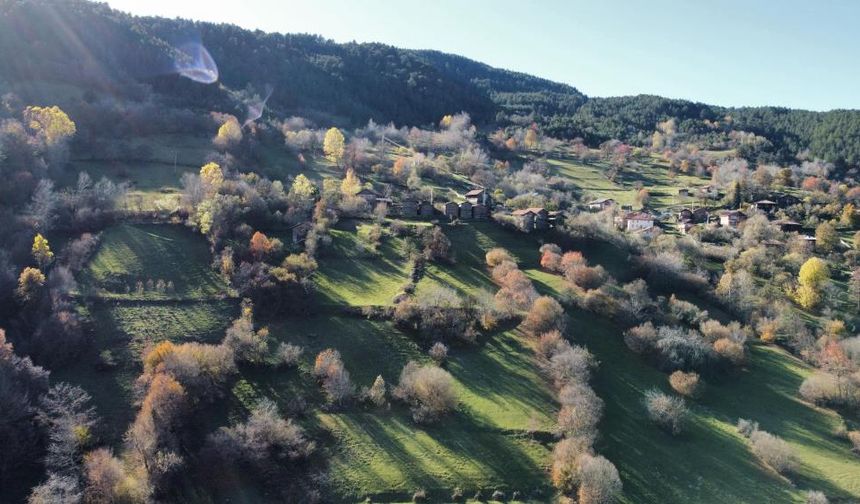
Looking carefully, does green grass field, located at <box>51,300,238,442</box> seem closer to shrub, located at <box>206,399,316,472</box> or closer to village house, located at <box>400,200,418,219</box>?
shrub, located at <box>206,399,316,472</box>


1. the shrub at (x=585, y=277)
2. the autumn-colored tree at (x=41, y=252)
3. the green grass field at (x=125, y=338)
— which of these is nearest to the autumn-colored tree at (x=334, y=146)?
the shrub at (x=585, y=277)

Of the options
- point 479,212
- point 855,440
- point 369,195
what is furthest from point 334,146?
point 855,440

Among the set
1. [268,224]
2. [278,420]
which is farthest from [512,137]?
[278,420]

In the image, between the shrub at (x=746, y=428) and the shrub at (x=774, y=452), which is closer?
the shrub at (x=774, y=452)

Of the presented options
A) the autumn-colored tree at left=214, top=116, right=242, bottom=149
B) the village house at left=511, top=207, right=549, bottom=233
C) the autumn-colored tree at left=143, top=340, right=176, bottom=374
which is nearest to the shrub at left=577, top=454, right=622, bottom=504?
the autumn-colored tree at left=143, top=340, right=176, bottom=374

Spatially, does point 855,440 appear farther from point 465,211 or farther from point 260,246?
point 260,246

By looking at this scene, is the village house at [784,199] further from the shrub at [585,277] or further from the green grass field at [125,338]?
the green grass field at [125,338]
